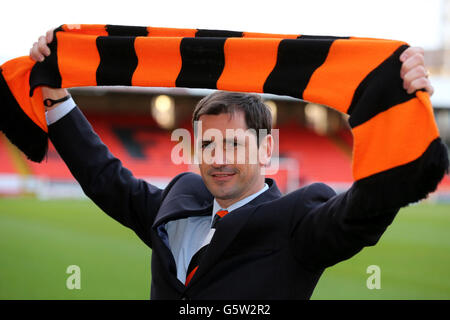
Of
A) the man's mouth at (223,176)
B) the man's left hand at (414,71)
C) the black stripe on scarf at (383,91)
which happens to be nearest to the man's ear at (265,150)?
the man's mouth at (223,176)

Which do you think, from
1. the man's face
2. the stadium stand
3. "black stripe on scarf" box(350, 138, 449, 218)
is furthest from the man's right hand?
the stadium stand

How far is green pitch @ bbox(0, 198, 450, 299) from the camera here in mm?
4938

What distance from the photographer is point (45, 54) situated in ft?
6.49

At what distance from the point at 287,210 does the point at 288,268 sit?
0.17 m

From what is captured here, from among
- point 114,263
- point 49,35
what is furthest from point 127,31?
point 114,263

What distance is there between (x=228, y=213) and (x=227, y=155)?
192mm

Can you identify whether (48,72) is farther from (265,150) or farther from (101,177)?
(265,150)

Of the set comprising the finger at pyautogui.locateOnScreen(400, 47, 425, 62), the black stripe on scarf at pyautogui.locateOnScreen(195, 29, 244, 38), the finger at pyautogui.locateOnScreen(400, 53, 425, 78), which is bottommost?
the finger at pyautogui.locateOnScreen(400, 53, 425, 78)

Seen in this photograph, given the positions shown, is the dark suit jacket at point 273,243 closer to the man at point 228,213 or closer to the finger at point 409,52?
the man at point 228,213

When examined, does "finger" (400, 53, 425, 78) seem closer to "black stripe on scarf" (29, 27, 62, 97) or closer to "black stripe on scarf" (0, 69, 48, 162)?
"black stripe on scarf" (29, 27, 62, 97)

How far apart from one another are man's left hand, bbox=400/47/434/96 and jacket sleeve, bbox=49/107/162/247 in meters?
1.01

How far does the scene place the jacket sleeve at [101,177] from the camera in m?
1.90
